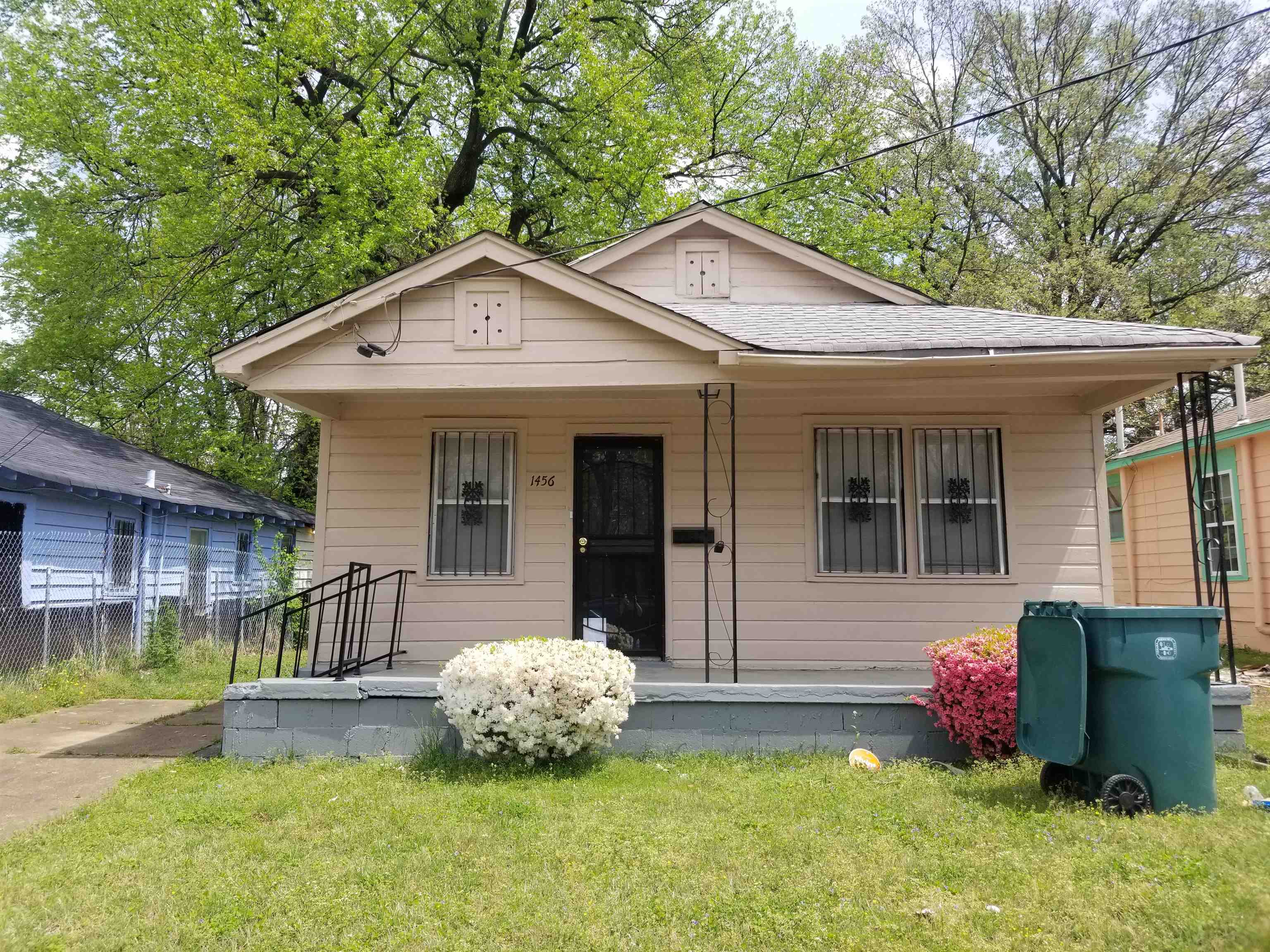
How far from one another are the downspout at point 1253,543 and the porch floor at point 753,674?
289 inches

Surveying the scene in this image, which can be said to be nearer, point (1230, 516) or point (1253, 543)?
point (1253, 543)

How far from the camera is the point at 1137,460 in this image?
46.6ft

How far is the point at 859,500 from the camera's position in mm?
7578

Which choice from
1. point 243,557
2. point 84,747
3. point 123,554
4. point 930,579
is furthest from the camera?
point 243,557

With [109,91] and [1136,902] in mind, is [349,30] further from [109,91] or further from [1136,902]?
[1136,902]

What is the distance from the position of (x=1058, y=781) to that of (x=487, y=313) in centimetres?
498

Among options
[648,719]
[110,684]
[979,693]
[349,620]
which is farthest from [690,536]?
[110,684]

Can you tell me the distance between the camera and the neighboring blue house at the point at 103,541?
10.2 meters

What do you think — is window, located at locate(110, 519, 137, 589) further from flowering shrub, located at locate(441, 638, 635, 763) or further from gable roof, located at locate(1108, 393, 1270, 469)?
gable roof, located at locate(1108, 393, 1270, 469)

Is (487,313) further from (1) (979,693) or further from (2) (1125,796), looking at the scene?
(2) (1125,796)

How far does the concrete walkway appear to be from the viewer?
532 cm

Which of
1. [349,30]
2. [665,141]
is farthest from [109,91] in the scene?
[665,141]

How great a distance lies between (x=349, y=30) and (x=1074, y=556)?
1730cm

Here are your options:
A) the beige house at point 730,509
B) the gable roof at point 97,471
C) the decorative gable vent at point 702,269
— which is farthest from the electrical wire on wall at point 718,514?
the gable roof at point 97,471
